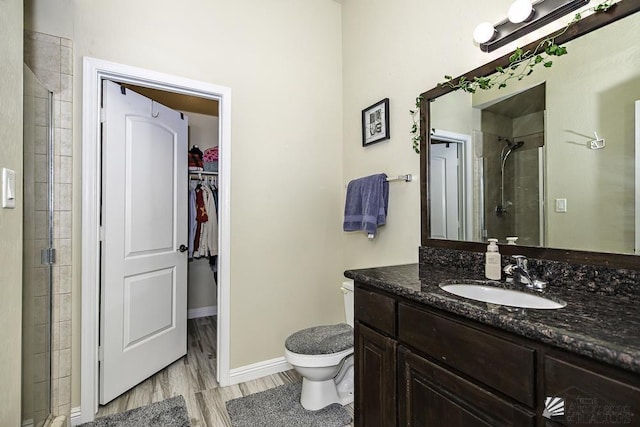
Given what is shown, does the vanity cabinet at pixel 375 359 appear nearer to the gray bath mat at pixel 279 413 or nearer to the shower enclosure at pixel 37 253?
the gray bath mat at pixel 279 413

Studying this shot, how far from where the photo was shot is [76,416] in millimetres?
1733

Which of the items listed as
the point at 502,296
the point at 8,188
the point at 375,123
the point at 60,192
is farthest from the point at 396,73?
the point at 60,192

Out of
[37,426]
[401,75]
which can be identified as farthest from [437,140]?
[37,426]

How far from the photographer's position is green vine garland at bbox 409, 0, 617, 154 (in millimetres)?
1160

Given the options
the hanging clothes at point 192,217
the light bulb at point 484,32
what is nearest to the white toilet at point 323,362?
the light bulb at point 484,32

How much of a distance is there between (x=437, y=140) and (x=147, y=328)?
7.36 ft

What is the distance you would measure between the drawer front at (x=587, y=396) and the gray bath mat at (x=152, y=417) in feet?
5.76

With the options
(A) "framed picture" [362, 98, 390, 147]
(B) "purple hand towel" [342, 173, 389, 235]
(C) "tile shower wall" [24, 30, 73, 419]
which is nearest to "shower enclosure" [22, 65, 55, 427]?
(C) "tile shower wall" [24, 30, 73, 419]

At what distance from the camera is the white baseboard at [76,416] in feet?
5.66

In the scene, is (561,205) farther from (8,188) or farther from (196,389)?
(196,389)

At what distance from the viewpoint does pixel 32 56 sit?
1636mm

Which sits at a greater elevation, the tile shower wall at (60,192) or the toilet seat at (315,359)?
the tile shower wall at (60,192)

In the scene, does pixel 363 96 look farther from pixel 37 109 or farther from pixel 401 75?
pixel 37 109

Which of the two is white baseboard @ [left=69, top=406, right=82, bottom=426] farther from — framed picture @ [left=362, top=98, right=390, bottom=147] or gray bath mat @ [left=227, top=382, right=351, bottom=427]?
framed picture @ [left=362, top=98, right=390, bottom=147]
